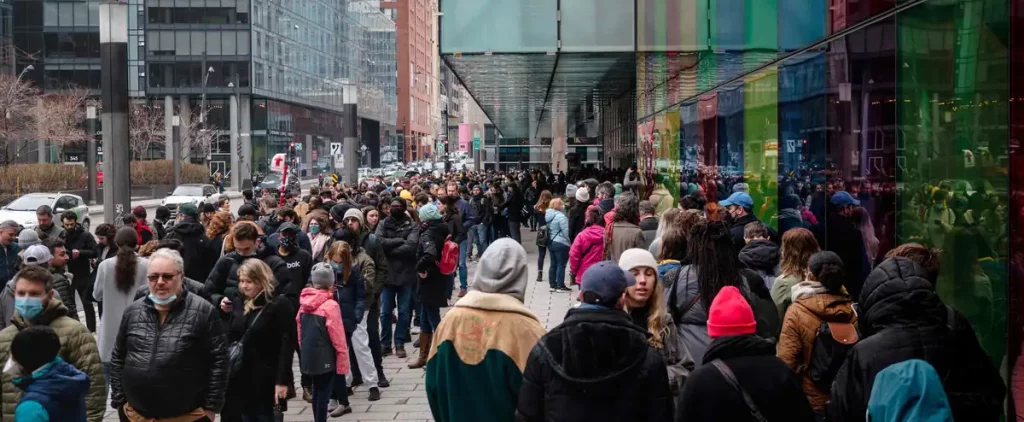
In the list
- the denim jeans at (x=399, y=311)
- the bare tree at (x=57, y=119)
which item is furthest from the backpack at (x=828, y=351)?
the bare tree at (x=57, y=119)

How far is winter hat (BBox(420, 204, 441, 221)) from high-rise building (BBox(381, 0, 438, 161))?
13904 centimetres

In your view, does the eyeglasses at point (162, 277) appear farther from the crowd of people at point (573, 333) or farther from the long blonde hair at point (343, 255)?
the long blonde hair at point (343, 255)

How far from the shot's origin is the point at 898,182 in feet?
Result: 27.0

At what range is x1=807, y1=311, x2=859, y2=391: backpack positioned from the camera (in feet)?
19.4

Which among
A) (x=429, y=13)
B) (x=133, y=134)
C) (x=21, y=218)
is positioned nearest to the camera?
(x=21, y=218)

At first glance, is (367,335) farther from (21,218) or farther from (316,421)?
(21,218)

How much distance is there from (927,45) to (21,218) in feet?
104

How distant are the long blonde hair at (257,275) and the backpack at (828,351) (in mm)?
3501

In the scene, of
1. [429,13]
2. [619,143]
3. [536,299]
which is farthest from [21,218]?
[429,13]

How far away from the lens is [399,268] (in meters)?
12.1

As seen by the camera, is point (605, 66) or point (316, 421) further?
point (605, 66)

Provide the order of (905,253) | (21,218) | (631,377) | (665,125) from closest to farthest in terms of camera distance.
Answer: (631,377), (905,253), (665,125), (21,218)

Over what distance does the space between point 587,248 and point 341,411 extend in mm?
4163

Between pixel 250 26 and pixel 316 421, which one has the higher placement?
pixel 250 26
